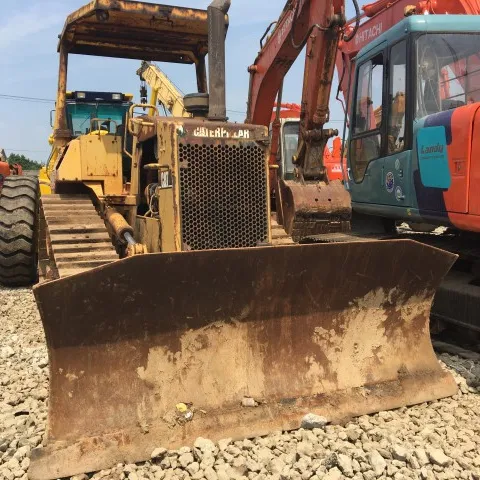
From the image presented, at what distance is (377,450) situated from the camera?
280 cm

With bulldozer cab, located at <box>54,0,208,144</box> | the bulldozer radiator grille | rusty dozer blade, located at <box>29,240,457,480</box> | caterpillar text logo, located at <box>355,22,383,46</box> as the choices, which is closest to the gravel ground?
rusty dozer blade, located at <box>29,240,457,480</box>

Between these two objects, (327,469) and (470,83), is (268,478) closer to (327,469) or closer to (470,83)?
(327,469)

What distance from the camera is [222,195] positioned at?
379 cm

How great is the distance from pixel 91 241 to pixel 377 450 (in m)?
2.68

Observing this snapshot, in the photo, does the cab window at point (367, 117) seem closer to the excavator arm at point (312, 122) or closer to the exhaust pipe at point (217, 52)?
the excavator arm at point (312, 122)

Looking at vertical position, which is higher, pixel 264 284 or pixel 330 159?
pixel 330 159

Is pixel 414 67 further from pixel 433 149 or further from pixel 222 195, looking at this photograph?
pixel 222 195

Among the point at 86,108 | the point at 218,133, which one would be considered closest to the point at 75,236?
the point at 218,133

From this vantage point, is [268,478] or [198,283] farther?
[198,283]

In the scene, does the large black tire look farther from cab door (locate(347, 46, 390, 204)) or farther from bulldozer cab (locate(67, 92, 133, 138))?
cab door (locate(347, 46, 390, 204))

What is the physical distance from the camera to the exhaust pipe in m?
3.99

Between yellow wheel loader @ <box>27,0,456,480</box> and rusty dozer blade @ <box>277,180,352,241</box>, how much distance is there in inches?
23.9

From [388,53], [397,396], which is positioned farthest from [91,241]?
[388,53]

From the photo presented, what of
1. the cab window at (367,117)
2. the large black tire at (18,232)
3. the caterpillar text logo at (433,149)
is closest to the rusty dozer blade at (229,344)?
the caterpillar text logo at (433,149)
